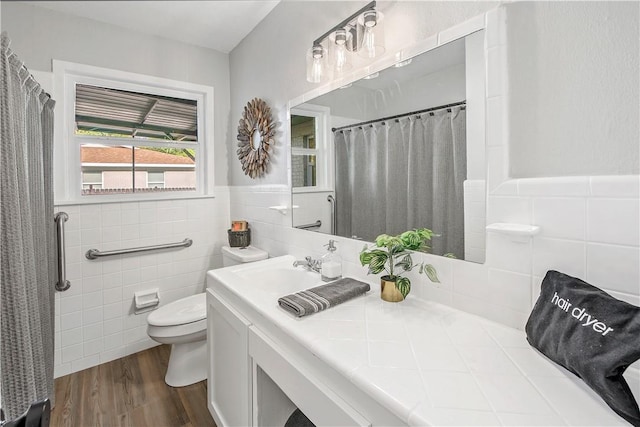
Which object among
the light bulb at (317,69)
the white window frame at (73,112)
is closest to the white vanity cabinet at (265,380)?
the light bulb at (317,69)

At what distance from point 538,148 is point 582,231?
0.76ft

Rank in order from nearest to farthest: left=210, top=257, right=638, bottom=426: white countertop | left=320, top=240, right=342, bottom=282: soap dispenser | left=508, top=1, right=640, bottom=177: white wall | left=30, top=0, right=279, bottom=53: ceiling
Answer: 1. left=210, top=257, right=638, bottom=426: white countertop
2. left=508, top=1, right=640, bottom=177: white wall
3. left=30, top=0, right=279, bottom=53: ceiling
4. left=320, top=240, right=342, bottom=282: soap dispenser

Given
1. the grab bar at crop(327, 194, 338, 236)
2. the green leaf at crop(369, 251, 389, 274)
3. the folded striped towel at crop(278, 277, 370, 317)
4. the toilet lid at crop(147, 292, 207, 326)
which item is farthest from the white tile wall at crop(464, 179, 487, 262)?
the toilet lid at crop(147, 292, 207, 326)

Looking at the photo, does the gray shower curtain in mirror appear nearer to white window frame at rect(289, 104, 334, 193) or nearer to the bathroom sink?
white window frame at rect(289, 104, 334, 193)

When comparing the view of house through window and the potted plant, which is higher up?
the view of house through window

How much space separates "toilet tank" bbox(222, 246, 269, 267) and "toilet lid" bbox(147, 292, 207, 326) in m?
0.30

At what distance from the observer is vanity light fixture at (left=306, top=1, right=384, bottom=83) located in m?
1.18

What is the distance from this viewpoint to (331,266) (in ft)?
4.23

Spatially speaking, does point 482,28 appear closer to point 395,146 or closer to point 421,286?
point 395,146

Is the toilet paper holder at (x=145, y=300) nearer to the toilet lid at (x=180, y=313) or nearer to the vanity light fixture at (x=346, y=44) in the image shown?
the toilet lid at (x=180, y=313)

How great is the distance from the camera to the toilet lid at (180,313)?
1.61 meters

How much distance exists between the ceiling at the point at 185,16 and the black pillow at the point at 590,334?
1.63 m

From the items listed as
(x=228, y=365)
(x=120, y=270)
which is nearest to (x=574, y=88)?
(x=228, y=365)

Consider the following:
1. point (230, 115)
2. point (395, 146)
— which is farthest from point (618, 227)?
point (230, 115)
